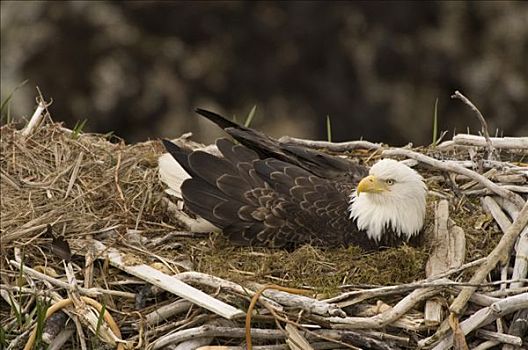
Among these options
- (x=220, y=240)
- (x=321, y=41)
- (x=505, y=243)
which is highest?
(x=505, y=243)

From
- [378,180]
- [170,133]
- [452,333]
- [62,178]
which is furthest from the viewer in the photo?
[170,133]

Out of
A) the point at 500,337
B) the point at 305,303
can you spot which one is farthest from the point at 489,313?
the point at 305,303

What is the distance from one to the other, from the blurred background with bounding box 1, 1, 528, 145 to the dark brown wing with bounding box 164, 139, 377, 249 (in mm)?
4809

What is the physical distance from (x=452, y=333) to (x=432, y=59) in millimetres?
6111

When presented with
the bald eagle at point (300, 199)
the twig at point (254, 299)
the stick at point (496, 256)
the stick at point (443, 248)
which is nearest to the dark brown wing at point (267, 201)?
the bald eagle at point (300, 199)

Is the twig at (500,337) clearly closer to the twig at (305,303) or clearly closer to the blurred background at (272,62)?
the twig at (305,303)

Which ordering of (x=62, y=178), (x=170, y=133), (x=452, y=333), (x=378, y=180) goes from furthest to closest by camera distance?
(x=170, y=133)
(x=62, y=178)
(x=378, y=180)
(x=452, y=333)

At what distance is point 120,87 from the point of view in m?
10.8

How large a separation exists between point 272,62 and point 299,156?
17.5 ft

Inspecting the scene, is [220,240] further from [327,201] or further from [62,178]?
[62,178]

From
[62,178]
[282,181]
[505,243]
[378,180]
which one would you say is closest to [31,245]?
[62,178]

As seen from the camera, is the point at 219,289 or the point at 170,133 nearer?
→ the point at 219,289

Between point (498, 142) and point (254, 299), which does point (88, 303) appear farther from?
point (498, 142)

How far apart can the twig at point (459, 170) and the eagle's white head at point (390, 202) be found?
5.7 inches
